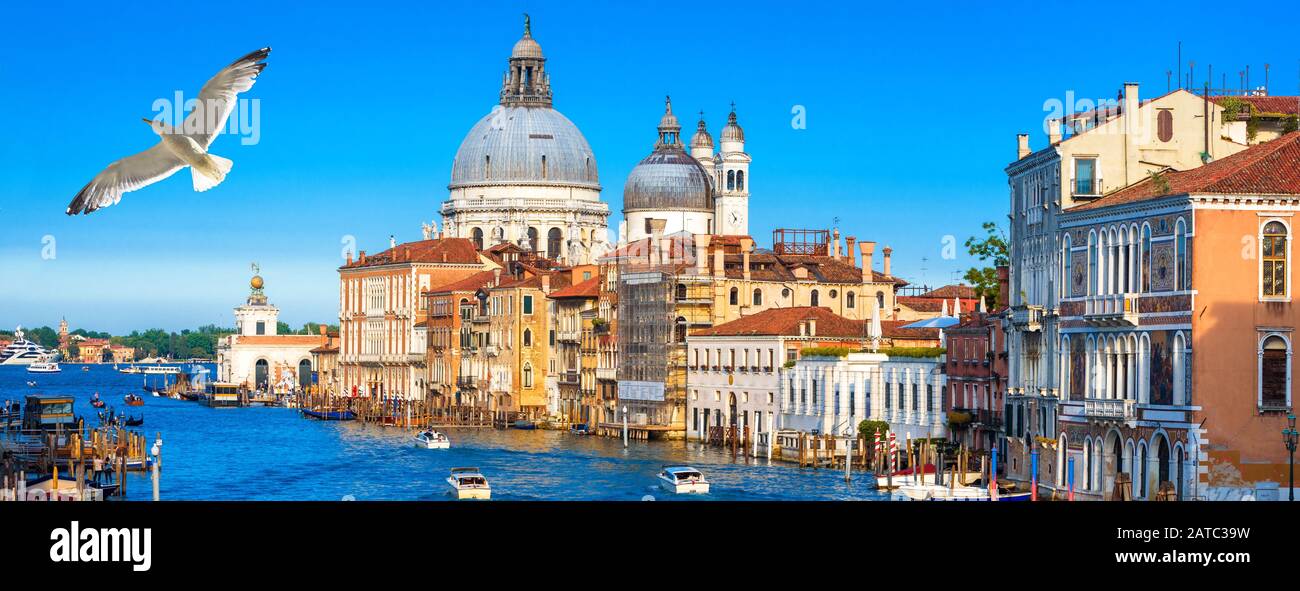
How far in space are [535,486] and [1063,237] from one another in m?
14.9

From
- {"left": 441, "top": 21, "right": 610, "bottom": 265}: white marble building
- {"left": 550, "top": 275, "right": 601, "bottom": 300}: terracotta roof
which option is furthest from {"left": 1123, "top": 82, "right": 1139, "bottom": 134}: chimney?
{"left": 441, "top": 21, "right": 610, "bottom": 265}: white marble building

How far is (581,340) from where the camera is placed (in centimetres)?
7744

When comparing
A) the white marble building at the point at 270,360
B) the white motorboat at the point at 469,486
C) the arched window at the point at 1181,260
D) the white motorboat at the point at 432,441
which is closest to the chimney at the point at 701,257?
the white motorboat at the point at 432,441

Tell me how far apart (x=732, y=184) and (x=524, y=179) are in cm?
1520

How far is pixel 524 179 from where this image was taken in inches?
4313

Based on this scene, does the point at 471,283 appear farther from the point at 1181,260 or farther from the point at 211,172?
the point at 211,172

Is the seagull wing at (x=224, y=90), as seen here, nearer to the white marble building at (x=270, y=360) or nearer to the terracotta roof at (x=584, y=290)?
the terracotta roof at (x=584, y=290)

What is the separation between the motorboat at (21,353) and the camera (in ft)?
585

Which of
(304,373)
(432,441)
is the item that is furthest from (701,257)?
(304,373)

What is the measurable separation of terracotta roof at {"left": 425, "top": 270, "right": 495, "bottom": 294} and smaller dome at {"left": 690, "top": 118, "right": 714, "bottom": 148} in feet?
45.5

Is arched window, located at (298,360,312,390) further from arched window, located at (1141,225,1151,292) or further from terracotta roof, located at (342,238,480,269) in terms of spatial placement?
arched window, located at (1141,225,1151,292)

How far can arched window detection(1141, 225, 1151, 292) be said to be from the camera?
3194 cm

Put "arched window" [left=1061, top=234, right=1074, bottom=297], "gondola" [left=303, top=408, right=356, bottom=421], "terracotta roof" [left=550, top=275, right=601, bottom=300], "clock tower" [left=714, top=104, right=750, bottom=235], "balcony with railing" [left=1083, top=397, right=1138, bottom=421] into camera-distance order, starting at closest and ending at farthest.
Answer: "balcony with railing" [left=1083, top=397, right=1138, bottom=421]
"arched window" [left=1061, top=234, right=1074, bottom=297]
"terracotta roof" [left=550, top=275, right=601, bottom=300]
"gondola" [left=303, top=408, right=356, bottom=421]
"clock tower" [left=714, top=104, right=750, bottom=235]
